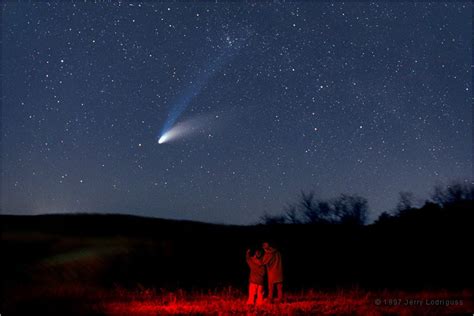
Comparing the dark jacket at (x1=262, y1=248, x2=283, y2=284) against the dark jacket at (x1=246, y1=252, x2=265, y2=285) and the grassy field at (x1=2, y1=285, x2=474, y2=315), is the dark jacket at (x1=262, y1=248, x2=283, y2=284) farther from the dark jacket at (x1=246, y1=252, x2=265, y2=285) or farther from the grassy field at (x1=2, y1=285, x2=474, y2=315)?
the grassy field at (x1=2, y1=285, x2=474, y2=315)

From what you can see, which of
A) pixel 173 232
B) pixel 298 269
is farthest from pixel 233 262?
pixel 173 232

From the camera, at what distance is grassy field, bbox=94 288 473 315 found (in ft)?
44.4

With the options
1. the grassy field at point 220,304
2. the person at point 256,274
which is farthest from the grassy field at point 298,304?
the person at point 256,274

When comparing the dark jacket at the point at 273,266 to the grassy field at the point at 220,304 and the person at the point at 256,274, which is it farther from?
the grassy field at the point at 220,304

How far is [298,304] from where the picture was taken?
15492 mm

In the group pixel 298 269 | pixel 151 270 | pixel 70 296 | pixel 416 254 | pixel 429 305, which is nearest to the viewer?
pixel 429 305

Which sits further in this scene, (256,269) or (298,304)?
(298,304)

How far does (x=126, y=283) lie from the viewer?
76.8 feet

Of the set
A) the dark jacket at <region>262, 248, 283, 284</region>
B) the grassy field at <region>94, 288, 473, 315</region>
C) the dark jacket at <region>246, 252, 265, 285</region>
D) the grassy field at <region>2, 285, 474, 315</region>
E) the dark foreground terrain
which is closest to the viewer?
the grassy field at <region>2, 285, 474, 315</region>

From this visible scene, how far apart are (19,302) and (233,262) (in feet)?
50.9

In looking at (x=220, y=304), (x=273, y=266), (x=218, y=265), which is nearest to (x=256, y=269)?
(x=273, y=266)

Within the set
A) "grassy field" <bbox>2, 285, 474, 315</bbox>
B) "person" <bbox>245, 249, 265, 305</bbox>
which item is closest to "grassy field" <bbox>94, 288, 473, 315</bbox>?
"grassy field" <bbox>2, 285, 474, 315</bbox>

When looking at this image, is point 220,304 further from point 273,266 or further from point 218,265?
point 218,265

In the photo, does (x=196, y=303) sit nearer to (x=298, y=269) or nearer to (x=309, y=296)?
(x=309, y=296)
